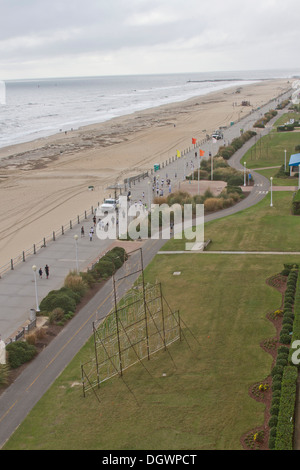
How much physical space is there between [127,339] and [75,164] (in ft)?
190

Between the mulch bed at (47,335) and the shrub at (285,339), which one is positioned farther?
the shrub at (285,339)

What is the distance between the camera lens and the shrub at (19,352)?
2355cm

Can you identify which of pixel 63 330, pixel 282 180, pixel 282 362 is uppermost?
pixel 282 180

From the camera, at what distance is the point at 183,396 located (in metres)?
20.6

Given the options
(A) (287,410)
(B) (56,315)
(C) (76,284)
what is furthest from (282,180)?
(A) (287,410)

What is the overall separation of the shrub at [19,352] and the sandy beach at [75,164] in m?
14.6

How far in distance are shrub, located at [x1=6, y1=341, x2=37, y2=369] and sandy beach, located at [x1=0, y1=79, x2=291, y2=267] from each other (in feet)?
48.0

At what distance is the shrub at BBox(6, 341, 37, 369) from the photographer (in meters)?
23.5

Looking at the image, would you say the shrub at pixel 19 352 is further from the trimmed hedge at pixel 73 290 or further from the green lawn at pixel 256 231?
the green lawn at pixel 256 231

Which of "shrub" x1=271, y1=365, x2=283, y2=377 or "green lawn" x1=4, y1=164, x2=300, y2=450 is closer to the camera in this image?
"green lawn" x1=4, y1=164, x2=300, y2=450

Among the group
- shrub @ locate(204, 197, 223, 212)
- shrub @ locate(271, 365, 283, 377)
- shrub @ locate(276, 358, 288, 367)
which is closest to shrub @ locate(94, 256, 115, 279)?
shrub @ locate(276, 358, 288, 367)

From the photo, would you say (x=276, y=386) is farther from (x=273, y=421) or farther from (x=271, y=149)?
(x=271, y=149)

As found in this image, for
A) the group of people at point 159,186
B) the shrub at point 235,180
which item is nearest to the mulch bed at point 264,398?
the group of people at point 159,186

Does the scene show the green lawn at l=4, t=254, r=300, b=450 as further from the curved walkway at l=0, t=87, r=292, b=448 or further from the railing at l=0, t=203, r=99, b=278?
the railing at l=0, t=203, r=99, b=278
